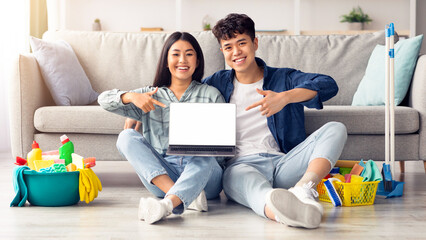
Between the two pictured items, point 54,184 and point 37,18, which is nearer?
point 54,184

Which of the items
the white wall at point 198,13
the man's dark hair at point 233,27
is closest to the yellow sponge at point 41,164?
the man's dark hair at point 233,27

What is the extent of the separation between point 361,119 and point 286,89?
0.49 m

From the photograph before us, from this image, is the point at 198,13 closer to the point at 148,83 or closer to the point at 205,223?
the point at 148,83

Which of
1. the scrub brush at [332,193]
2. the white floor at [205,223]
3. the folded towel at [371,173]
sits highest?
the folded towel at [371,173]

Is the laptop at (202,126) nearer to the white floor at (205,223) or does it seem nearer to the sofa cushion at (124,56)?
the white floor at (205,223)

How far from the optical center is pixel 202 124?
189 cm

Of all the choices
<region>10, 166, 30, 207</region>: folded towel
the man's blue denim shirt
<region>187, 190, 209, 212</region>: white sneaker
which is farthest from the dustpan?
<region>10, 166, 30, 207</region>: folded towel

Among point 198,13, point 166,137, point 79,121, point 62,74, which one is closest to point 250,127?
point 166,137

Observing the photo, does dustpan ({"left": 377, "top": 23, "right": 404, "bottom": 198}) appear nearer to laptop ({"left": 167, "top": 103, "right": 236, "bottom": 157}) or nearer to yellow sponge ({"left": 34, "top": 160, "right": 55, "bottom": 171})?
laptop ({"left": 167, "top": 103, "right": 236, "bottom": 157})

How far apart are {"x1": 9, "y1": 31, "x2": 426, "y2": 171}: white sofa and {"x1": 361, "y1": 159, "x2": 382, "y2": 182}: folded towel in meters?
0.39

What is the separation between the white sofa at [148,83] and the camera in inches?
93.6

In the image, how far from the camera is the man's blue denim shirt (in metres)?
2.01

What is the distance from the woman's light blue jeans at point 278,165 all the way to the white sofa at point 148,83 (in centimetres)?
44

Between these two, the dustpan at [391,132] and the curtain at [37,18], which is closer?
the dustpan at [391,132]
